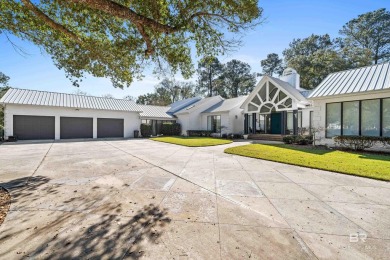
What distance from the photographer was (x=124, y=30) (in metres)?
7.71

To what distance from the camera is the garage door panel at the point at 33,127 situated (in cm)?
1852

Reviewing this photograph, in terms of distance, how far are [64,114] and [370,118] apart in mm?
25914

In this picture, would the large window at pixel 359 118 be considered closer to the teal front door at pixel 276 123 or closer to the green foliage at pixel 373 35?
the teal front door at pixel 276 123

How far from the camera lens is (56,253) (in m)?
2.56

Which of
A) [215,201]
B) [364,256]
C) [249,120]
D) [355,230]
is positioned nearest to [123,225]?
[215,201]

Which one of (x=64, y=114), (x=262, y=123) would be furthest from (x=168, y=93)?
(x=262, y=123)

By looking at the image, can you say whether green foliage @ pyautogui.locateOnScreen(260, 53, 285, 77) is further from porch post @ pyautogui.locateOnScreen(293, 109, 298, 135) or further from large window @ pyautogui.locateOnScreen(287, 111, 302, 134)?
porch post @ pyautogui.locateOnScreen(293, 109, 298, 135)

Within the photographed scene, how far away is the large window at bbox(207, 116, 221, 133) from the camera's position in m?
24.6

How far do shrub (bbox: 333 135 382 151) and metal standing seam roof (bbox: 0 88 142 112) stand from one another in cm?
2067

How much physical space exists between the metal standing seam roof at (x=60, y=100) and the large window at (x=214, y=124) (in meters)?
9.27

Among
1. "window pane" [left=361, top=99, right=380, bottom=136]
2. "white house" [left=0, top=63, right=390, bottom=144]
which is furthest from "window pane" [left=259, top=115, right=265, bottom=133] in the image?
"window pane" [left=361, top=99, right=380, bottom=136]

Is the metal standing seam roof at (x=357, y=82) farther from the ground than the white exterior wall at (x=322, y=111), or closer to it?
farther from the ground

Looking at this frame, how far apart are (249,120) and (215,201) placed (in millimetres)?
18354

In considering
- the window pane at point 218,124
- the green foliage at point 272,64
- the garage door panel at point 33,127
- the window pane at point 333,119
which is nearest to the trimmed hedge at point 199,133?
the window pane at point 218,124
